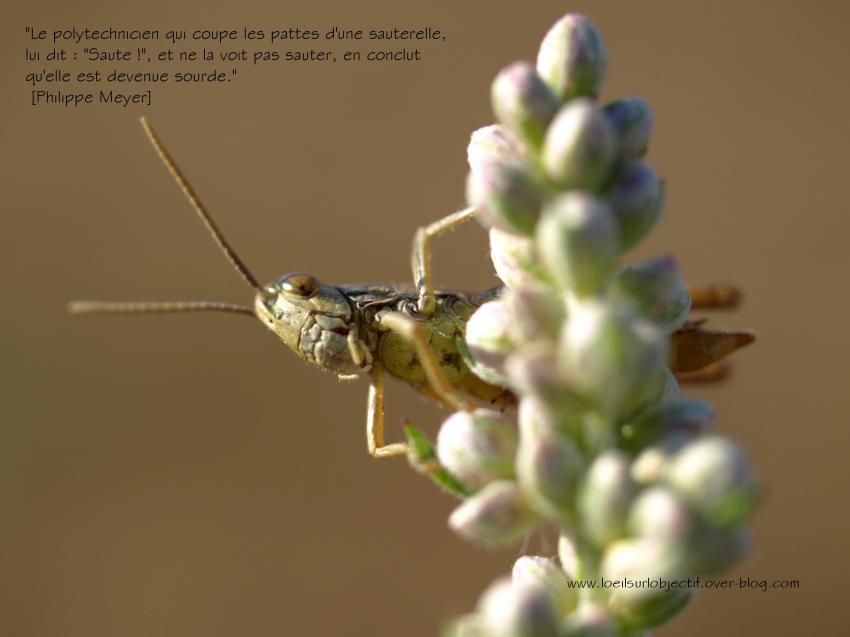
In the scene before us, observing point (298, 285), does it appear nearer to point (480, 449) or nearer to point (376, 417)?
point (376, 417)

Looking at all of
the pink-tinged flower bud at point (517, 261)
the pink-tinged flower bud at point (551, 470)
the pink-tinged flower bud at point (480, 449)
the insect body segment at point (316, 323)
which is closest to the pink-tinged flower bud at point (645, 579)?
the pink-tinged flower bud at point (551, 470)

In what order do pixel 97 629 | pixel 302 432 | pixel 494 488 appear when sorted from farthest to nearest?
pixel 302 432, pixel 97 629, pixel 494 488

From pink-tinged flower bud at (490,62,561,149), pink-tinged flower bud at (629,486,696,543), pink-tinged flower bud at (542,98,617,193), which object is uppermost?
pink-tinged flower bud at (490,62,561,149)

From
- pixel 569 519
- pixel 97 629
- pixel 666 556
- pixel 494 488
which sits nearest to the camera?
pixel 666 556

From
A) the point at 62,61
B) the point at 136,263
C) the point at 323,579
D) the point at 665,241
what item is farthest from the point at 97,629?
the point at 665,241

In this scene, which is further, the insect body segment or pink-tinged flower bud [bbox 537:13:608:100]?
the insect body segment

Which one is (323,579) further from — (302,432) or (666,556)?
(666,556)

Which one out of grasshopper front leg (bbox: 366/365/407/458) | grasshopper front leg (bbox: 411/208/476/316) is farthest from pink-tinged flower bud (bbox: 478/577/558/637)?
grasshopper front leg (bbox: 366/365/407/458)

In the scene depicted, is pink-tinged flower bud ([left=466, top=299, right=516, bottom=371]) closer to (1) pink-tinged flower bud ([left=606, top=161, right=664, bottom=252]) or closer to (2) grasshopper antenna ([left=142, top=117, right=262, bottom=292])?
(1) pink-tinged flower bud ([left=606, top=161, right=664, bottom=252])

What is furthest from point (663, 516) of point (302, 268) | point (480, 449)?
point (302, 268)
